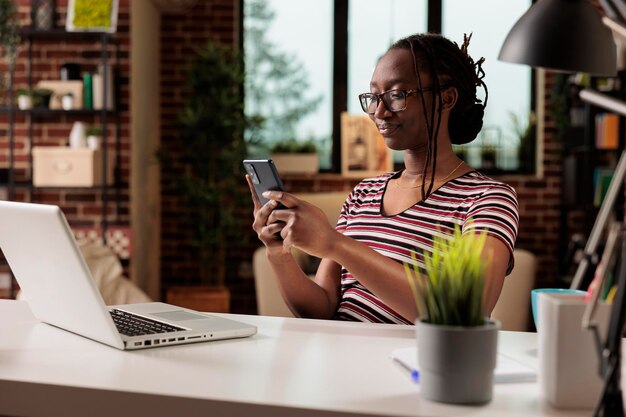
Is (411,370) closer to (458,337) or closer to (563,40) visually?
(458,337)

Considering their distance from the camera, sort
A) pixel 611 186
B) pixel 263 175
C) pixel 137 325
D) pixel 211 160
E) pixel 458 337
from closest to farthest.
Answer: pixel 611 186, pixel 458 337, pixel 137 325, pixel 263 175, pixel 211 160

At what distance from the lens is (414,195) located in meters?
1.93

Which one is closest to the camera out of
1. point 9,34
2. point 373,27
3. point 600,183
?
point 9,34

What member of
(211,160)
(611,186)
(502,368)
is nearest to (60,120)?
(211,160)

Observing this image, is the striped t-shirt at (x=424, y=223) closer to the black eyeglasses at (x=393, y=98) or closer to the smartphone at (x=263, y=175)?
the black eyeglasses at (x=393, y=98)

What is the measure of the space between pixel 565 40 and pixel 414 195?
525 mm

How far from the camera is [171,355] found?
4.00 ft

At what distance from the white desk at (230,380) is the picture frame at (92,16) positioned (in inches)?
128

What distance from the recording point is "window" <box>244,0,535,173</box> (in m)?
5.73

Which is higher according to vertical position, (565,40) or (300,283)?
(565,40)

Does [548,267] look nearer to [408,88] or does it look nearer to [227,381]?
[408,88]

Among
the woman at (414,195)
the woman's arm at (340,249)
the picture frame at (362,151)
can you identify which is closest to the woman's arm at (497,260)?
the woman at (414,195)

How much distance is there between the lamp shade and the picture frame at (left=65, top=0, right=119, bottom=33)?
2920mm

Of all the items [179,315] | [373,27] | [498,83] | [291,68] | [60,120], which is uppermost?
[373,27]
